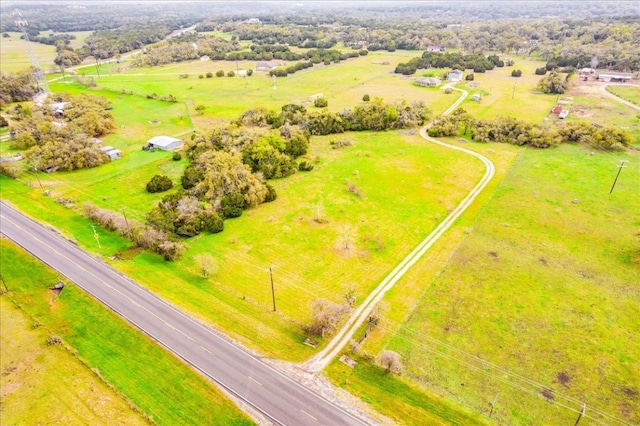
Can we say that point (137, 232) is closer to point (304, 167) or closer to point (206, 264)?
point (206, 264)

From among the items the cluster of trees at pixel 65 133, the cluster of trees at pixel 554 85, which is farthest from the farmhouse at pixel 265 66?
the cluster of trees at pixel 554 85

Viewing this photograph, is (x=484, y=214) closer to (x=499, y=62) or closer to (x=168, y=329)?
(x=168, y=329)

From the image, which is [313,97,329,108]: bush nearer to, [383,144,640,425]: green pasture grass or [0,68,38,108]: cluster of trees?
[383,144,640,425]: green pasture grass

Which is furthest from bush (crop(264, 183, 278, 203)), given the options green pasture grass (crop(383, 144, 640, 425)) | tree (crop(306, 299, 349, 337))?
green pasture grass (crop(383, 144, 640, 425))

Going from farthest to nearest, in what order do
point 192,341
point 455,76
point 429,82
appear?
point 455,76, point 429,82, point 192,341

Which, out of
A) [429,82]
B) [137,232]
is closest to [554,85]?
[429,82]

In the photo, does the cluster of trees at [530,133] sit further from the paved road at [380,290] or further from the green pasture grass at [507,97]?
the paved road at [380,290]
